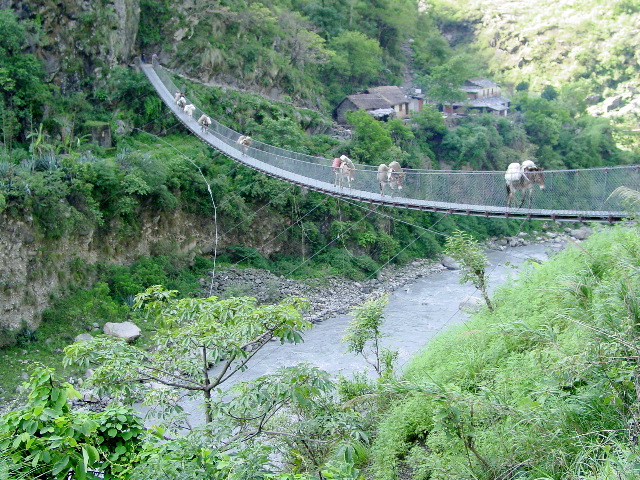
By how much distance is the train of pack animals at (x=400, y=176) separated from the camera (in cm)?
729

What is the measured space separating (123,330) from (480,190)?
Result: 243 inches

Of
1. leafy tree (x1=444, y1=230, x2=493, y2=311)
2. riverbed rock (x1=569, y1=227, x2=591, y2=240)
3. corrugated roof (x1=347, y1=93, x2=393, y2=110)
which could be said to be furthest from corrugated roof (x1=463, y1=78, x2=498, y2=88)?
leafy tree (x1=444, y1=230, x2=493, y2=311)

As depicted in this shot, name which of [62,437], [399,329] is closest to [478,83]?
[399,329]

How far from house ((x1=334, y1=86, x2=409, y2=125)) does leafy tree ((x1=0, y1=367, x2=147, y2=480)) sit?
641 inches

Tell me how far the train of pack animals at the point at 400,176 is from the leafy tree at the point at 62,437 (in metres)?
5.52

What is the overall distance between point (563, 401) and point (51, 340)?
8.44 metres

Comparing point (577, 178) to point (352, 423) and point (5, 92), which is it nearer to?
point (352, 423)

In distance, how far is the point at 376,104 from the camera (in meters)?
19.6

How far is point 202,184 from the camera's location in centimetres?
1317

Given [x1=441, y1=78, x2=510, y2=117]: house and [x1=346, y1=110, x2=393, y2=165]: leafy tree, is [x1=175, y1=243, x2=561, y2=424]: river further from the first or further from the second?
[x1=441, y1=78, x2=510, y2=117]: house

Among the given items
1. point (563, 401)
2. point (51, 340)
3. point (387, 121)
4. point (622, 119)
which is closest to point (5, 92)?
point (51, 340)

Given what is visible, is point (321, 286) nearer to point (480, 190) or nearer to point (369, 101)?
point (480, 190)

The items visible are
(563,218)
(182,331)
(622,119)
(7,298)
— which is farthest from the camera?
(622,119)

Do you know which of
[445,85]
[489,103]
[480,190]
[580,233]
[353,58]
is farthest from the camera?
[489,103]
